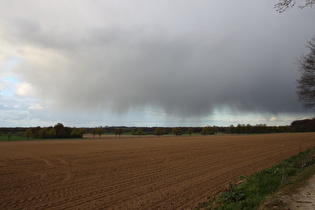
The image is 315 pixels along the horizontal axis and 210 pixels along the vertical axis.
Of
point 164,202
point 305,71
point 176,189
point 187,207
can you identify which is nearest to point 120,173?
point 176,189

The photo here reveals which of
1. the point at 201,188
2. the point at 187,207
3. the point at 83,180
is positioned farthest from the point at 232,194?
the point at 83,180

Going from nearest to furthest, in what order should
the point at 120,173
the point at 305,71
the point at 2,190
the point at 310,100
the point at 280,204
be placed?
the point at 280,204
the point at 2,190
the point at 120,173
the point at 305,71
the point at 310,100

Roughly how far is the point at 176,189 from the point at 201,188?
125cm

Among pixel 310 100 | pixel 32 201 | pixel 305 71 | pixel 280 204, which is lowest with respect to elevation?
pixel 32 201

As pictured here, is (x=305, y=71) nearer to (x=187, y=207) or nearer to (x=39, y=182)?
(x=187, y=207)

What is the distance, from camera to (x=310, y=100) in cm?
2627

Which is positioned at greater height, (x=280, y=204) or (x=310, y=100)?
(x=310, y=100)

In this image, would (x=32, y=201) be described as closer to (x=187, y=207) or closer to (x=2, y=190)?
(x=2, y=190)

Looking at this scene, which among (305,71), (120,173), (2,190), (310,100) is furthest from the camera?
(310,100)

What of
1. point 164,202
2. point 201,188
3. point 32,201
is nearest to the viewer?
point 164,202

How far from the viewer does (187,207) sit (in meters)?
9.33

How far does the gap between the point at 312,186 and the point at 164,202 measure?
5458 millimetres

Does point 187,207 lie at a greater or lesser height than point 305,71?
lesser

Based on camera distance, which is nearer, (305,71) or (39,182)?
(39,182)
